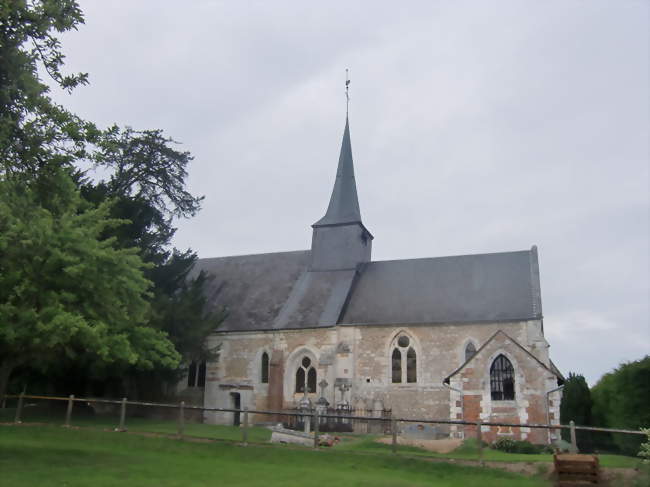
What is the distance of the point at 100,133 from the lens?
41.7ft

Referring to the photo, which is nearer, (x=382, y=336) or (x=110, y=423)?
(x=110, y=423)

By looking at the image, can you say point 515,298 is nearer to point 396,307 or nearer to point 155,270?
point 396,307

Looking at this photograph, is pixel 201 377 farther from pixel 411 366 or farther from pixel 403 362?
pixel 411 366

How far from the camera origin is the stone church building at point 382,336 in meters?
24.4

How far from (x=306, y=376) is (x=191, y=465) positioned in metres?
15.4

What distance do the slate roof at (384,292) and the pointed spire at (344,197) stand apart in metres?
2.61

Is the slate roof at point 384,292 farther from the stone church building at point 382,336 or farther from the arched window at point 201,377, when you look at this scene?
the arched window at point 201,377

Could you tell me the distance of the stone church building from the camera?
80.0ft

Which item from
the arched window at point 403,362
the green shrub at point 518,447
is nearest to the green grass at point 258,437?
the green shrub at point 518,447

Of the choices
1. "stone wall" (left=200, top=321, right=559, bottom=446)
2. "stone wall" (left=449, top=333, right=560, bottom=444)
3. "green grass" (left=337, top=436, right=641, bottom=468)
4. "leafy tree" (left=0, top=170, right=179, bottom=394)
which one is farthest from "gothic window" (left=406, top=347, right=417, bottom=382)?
"leafy tree" (left=0, top=170, right=179, bottom=394)

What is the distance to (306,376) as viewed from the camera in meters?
30.1

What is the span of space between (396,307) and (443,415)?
208 inches

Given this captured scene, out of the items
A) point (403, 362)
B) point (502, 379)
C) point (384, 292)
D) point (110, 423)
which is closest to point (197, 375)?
point (110, 423)

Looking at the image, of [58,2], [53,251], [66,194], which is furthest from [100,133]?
[53,251]
